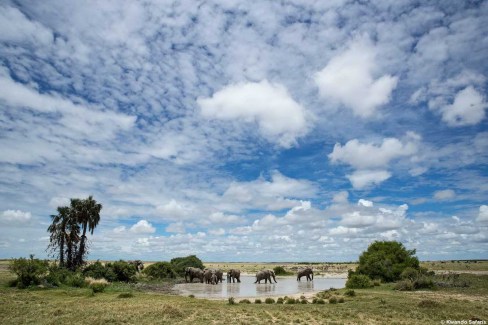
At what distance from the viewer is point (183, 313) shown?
73.5 ft

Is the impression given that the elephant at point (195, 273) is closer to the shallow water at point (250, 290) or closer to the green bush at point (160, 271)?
the green bush at point (160, 271)

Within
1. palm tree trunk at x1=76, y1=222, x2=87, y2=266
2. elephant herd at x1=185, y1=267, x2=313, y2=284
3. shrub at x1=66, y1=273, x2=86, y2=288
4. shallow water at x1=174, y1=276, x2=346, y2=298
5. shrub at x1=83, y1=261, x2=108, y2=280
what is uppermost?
palm tree trunk at x1=76, y1=222, x2=87, y2=266

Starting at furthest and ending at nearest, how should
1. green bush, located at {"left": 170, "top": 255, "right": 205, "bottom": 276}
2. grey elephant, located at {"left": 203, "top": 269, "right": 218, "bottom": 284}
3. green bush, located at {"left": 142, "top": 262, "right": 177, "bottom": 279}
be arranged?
1. green bush, located at {"left": 170, "top": 255, "right": 205, "bottom": 276}
2. green bush, located at {"left": 142, "top": 262, "right": 177, "bottom": 279}
3. grey elephant, located at {"left": 203, "top": 269, "right": 218, "bottom": 284}

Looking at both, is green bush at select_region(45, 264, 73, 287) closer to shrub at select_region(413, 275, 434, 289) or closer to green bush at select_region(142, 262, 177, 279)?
green bush at select_region(142, 262, 177, 279)

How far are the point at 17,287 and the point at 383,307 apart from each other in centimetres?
3219

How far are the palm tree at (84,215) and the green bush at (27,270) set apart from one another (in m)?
12.3

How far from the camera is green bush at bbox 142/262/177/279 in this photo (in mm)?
58594

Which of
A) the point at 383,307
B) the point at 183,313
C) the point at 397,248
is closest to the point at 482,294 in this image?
the point at 383,307

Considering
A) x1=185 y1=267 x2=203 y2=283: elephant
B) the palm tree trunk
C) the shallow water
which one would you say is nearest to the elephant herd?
x1=185 y1=267 x2=203 y2=283: elephant

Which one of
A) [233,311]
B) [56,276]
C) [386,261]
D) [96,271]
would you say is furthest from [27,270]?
[386,261]

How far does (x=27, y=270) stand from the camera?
35.3 meters

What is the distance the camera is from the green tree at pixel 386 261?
44.4 m

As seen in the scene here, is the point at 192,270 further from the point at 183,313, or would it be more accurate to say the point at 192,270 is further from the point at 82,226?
the point at 183,313

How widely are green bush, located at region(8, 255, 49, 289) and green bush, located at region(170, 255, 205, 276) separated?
1191 inches
